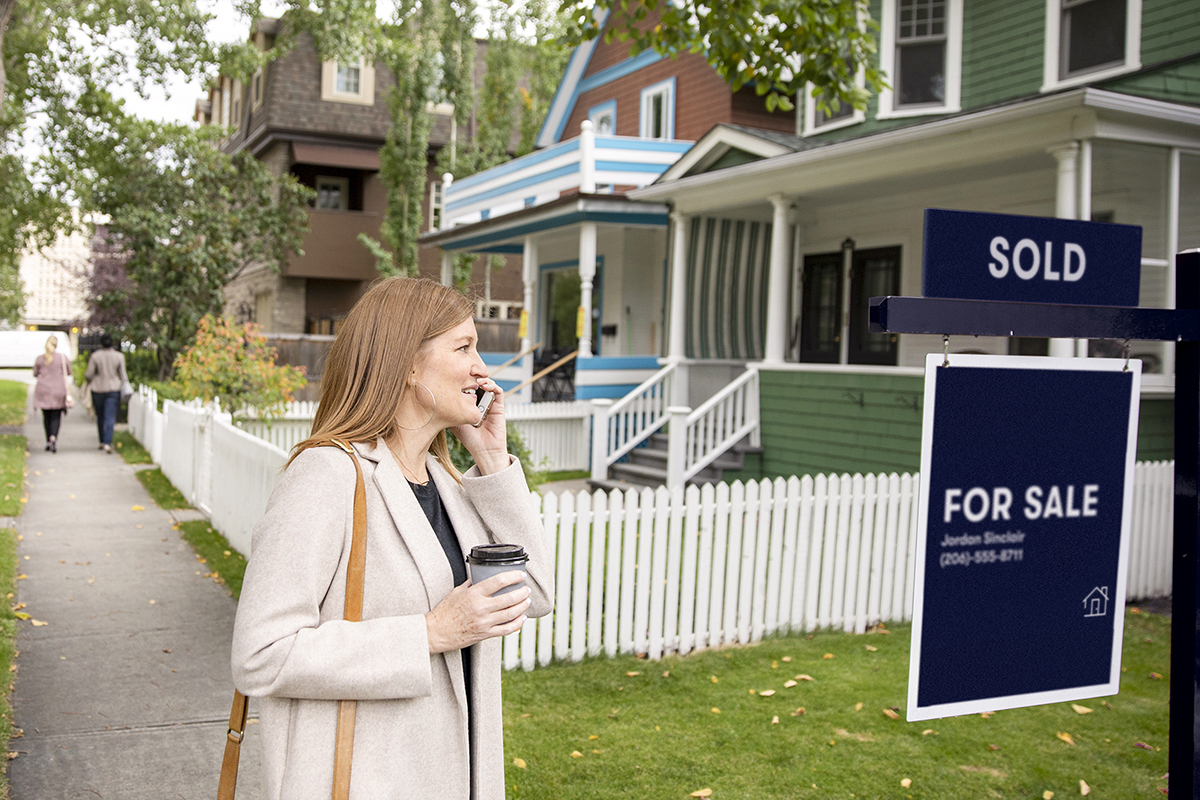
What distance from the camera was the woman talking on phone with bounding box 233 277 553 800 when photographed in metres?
1.98

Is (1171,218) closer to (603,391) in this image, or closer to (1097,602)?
(1097,602)

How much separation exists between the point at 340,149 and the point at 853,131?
59.2ft

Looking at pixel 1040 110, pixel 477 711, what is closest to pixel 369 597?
pixel 477 711

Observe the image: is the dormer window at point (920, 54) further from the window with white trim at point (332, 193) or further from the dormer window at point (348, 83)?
the window with white trim at point (332, 193)

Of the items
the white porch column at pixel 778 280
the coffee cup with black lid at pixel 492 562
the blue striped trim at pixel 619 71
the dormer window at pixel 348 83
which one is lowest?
the coffee cup with black lid at pixel 492 562

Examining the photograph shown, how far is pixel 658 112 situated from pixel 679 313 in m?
6.42

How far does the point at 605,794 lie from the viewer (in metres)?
4.50

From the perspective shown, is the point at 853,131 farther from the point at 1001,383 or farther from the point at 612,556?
the point at 1001,383

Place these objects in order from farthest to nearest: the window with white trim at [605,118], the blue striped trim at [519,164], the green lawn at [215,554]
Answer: the window with white trim at [605,118]
the blue striped trim at [519,164]
the green lawn at [215,554]

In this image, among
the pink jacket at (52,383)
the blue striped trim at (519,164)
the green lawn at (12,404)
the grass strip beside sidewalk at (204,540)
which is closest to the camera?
the grass strip beside sidewalk at (204,540)

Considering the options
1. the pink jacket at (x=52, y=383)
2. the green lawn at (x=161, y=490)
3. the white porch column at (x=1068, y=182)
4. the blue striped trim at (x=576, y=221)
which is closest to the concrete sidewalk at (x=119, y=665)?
the green lawn at (x=161, y=490)

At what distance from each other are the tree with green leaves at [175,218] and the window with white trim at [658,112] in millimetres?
9651

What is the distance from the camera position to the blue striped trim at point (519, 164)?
53.8 feet

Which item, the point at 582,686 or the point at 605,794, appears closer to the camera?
the point at 605,794
